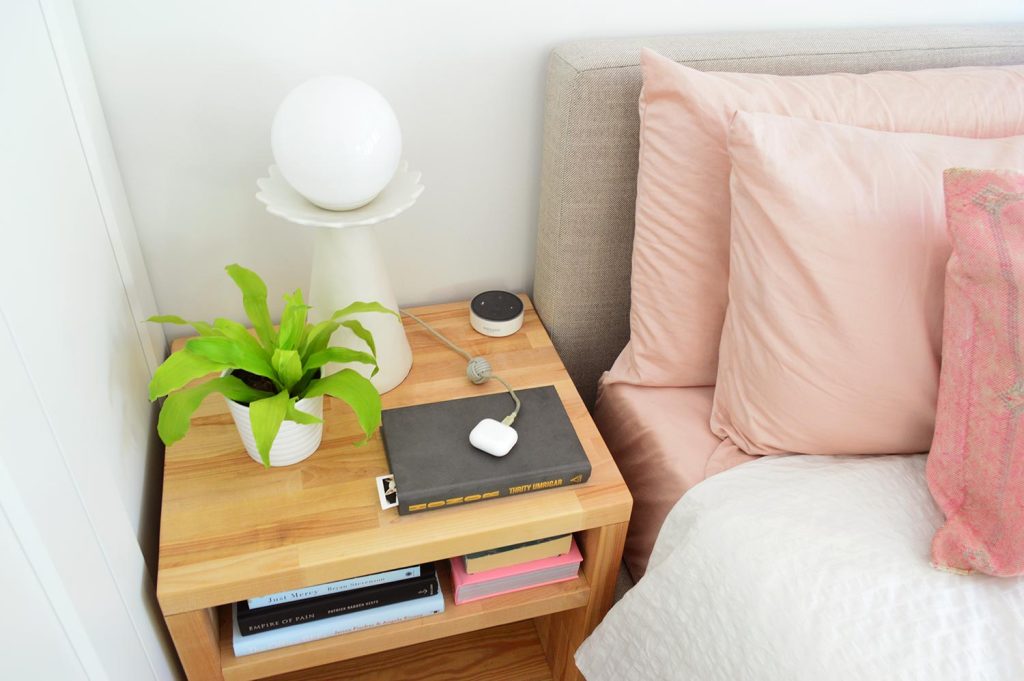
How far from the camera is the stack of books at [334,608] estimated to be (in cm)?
87

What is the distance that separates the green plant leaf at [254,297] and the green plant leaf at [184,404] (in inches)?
Answer: 2.5

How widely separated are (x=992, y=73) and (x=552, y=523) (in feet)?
2.84

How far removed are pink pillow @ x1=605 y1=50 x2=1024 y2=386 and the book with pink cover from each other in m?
0.31

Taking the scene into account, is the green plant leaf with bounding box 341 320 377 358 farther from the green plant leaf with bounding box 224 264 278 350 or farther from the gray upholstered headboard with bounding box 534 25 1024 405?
the gray upholstered headboard with bounding box 534 25 1024 405

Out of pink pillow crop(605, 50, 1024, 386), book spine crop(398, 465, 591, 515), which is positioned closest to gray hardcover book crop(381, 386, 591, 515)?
book spine crop(398, 465, 591, 515)

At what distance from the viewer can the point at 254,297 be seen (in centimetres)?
85

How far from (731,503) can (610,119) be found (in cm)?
52

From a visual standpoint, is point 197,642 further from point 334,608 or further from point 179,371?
point 179,371

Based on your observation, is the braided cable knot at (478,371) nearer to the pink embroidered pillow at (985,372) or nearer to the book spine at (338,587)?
the book spine at (338,587)

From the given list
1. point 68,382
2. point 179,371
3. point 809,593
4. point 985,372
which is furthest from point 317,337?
point 985,372

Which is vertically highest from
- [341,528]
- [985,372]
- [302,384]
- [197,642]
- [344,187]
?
[344,187]

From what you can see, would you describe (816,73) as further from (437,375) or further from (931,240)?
(437,375)

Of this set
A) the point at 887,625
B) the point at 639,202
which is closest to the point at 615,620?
the point at 887,625

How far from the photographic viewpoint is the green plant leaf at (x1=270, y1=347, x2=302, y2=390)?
80cm
